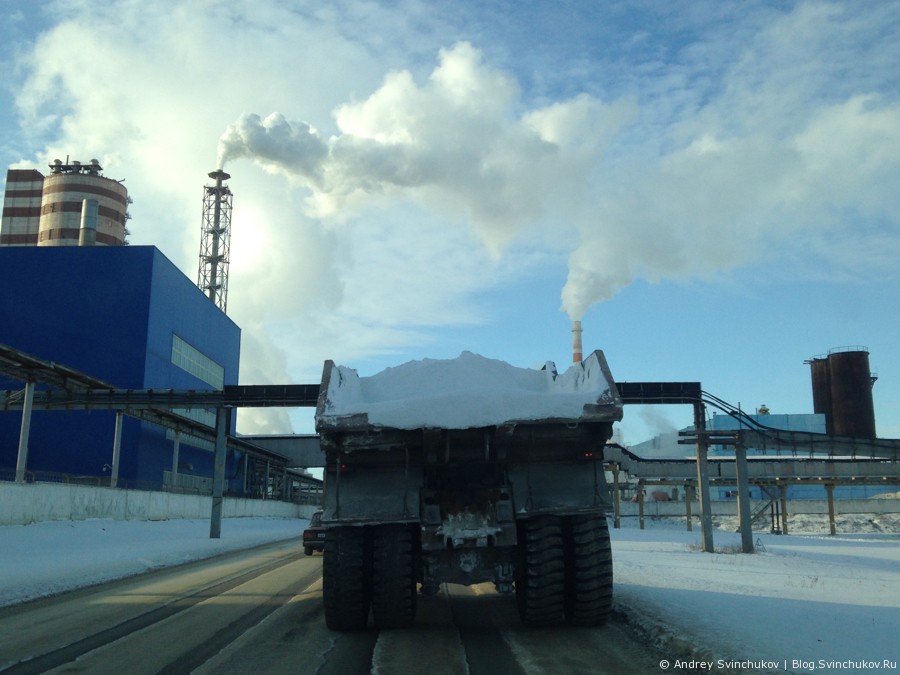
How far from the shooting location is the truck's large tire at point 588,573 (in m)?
8.47

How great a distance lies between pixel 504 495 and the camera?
8516mm

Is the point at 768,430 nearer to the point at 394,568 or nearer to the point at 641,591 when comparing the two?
the point at 641,591

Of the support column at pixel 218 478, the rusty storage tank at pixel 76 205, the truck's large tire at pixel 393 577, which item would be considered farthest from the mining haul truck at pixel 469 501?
the rusty storage tank at pixel 76 205

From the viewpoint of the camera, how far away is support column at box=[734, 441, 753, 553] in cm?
2736

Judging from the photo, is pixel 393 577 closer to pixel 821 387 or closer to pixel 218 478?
pixel 218 478

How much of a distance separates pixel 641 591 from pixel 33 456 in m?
44.1

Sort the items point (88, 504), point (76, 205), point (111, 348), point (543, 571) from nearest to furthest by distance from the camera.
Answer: point (543, 571) < point (88, 504) < point (111, 348) < point (76, 205)

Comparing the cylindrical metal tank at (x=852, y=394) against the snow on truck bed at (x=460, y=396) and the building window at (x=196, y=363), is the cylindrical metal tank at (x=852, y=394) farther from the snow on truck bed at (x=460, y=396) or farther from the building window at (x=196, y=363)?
the snow on truck bed at (x=460, y=396)

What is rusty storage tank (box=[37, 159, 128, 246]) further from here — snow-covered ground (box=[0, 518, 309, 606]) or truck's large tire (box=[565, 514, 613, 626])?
truck's large tire (box=[565, 514, 613, 626])

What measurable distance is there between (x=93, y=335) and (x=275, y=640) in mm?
44880

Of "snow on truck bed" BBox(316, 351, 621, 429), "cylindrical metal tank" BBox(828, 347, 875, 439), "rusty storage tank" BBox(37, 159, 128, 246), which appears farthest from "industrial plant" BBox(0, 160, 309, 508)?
"cylindrical metal tank" BBox(828, 347, 875, 439)

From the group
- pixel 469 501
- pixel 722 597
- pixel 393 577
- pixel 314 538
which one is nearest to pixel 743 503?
pixel 314 538

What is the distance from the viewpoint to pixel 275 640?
26.7 ft

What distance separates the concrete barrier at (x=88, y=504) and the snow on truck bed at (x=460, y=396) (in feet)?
58.7
